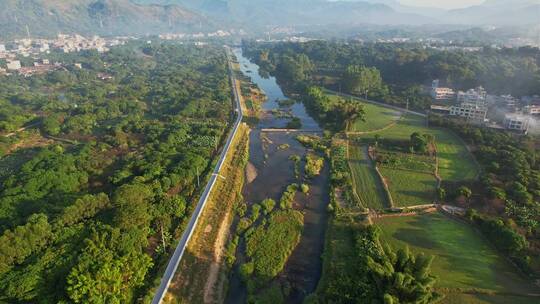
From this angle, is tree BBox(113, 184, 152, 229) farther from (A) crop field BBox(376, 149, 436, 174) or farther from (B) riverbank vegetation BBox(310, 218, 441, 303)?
(A) crop field BBox(376, 149, 436, 174)

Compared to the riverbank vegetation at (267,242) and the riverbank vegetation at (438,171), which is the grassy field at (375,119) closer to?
the riverbank vegetation at (438,171)

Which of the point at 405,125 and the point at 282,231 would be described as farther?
the point at 405,125

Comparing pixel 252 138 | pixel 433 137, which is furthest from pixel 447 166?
pixel 252 138

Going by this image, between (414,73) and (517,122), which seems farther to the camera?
(414,73)

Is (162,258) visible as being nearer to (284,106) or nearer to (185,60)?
(284,106)

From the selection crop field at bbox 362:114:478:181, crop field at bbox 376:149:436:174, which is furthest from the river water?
crop field at bbox 362:114:478:181

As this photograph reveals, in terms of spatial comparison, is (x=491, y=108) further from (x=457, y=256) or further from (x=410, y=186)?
(x=457, y=256)

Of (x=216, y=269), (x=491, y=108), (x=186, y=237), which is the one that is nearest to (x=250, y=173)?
(x=186, y=237)
